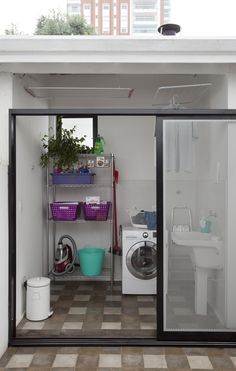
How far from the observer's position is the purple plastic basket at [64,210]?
188 inches

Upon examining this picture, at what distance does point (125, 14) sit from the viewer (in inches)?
519

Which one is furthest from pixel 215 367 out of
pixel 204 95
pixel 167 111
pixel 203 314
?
pixel 204 95

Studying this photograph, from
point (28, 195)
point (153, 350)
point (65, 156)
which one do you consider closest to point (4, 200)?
point (28, 195)

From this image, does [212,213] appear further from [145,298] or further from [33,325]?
[33,325]

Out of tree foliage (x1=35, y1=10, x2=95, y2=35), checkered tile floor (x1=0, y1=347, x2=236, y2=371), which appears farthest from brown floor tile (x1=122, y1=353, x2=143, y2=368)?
tree foliage (x1=35, y1=10, x2=95, y2=35)

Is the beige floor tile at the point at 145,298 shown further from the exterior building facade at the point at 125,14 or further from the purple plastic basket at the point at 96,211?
the exterior building facade at the point at 125,14

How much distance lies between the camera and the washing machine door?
4.52 m

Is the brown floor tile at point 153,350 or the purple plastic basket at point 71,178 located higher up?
the purple plastic basket at point 71,178

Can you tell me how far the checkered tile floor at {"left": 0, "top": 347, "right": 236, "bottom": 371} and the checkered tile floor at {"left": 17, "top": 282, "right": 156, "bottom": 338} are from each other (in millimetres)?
241

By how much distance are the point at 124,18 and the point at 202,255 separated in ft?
39.7

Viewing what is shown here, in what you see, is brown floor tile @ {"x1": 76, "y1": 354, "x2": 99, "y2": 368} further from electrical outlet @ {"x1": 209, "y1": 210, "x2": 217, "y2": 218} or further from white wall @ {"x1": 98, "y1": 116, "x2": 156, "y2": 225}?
white wall @ {"x1": 98, "y1": 116, "x2": 156, "y2": 225}

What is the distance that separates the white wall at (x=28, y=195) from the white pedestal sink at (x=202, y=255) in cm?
175

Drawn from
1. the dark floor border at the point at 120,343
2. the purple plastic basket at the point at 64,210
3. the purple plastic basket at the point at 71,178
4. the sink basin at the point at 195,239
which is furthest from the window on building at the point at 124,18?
the dark floor border at the point at 120,343

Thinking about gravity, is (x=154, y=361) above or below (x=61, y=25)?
below
